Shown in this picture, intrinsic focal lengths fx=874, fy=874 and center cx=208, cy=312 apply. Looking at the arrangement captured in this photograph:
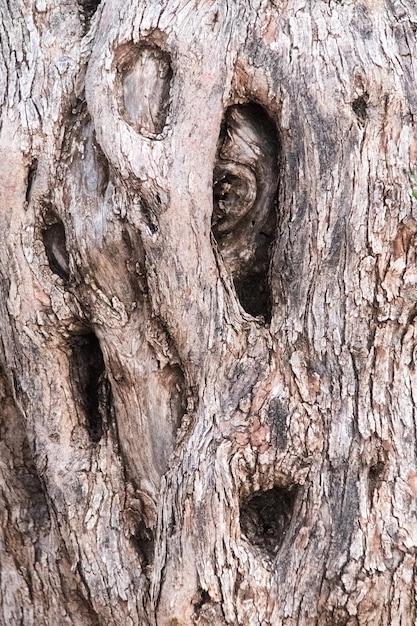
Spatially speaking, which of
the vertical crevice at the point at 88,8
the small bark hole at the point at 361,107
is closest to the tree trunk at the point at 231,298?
the small bark hole at the point at 361,107

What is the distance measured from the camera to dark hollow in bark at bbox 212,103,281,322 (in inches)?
93.4

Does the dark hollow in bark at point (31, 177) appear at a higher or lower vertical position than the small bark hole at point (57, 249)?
higher

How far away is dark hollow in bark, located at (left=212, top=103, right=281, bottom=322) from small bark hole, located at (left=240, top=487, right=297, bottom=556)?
48 centimetres

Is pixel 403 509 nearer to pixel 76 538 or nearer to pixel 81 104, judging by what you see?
pixel 76 538

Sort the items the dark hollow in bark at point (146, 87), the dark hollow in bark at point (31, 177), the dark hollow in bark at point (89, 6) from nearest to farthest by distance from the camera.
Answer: the dark hollow in bark at point (146, 87) → the dark hollow in bark at point (31, 177) → the dark hollow in bark at point (89, 6)

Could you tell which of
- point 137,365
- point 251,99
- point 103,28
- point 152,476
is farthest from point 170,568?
point 103,28

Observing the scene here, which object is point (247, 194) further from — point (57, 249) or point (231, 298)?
point (57, 249)

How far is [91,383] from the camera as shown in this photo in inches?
101

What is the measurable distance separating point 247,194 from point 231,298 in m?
0.30

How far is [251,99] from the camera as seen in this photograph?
7.69ft

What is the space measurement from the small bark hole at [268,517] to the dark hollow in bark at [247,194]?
480mm

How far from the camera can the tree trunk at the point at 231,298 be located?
7.32 feet

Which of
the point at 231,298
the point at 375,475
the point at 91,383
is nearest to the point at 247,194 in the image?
the point at 231,298

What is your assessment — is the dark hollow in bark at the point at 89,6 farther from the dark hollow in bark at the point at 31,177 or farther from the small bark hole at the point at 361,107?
the small bark hole at the point at 361,107
